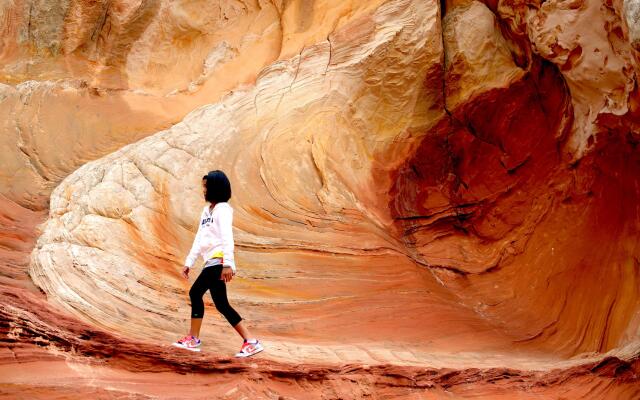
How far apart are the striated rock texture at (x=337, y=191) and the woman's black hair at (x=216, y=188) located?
0.92 metres

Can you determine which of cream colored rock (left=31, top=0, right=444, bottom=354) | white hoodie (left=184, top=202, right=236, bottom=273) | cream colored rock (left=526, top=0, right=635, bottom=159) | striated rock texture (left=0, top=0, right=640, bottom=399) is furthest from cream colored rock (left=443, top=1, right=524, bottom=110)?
white hoodie (left=184, top=202, right=236, bottom=273)

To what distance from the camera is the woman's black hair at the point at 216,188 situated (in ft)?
16.8

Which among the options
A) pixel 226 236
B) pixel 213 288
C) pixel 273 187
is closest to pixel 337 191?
pixel 273 187

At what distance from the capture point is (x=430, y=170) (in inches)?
315

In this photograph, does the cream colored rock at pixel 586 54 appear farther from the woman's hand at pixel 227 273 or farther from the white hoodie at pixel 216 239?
the woman's hand at pixel 227 273

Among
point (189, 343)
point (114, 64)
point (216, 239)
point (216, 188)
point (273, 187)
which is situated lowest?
point (189, 343)

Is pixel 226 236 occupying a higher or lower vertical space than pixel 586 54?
lower

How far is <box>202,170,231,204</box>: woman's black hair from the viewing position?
16.8 ft

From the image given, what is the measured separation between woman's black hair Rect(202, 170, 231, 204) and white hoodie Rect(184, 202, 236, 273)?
0.13 ft

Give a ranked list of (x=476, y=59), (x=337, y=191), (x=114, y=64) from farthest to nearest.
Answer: (x=114, y=64), (x=476, y=59), (x=337, y=191)

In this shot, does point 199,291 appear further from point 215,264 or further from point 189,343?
point 189,343

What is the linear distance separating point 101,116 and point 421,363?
4411 millimetres

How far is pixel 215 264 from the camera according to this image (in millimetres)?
4977

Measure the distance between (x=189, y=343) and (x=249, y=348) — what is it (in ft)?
1.17
